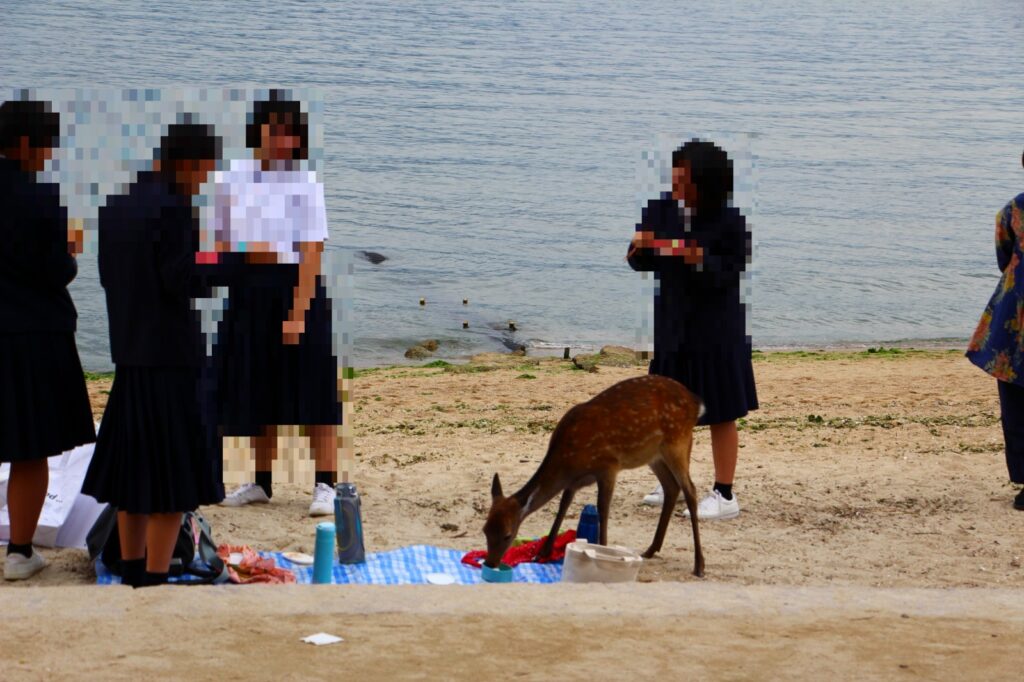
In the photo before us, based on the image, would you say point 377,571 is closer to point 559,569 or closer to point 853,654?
point 559,569

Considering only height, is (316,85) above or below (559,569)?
above

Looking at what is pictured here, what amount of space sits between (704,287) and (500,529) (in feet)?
5.75

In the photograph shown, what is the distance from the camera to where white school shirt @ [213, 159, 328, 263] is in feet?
20.9

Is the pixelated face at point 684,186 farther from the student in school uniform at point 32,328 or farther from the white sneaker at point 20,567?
the white sneaker at point 20,567

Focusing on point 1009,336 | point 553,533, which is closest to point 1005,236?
point 1009,336

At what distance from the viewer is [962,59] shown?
57.9 metres

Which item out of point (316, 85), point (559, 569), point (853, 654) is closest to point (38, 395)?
point (559, 569)

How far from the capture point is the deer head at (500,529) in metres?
6.19

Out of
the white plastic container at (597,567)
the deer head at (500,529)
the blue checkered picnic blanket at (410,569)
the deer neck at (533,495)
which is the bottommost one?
the blue checkered picnic blanket at (410,569)

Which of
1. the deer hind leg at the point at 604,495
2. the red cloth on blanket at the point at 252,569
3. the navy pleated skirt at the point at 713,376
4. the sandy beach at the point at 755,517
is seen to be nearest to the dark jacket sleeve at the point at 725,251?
the navy pleated skirt at the point at 713,376

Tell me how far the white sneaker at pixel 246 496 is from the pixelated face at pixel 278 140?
196 centimetres

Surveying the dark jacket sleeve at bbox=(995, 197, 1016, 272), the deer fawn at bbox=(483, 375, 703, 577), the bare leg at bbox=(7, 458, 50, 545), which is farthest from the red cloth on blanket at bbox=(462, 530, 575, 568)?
the dark jacket sleeve at bbox=(995, 197, 1016, 272)

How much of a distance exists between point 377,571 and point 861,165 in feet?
96.8

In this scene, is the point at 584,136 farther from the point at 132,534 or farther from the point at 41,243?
the point at 132,534
